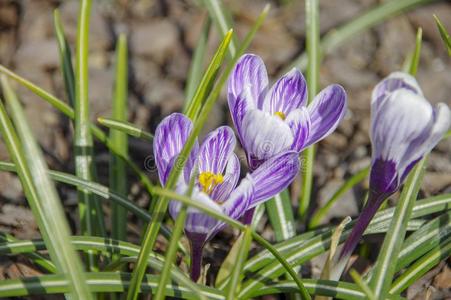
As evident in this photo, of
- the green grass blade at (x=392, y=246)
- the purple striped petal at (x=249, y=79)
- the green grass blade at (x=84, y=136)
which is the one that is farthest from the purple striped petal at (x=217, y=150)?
the green grass blade at (x=84, y=136)

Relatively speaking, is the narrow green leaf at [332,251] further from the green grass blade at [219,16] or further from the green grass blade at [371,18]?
the green grass blade at [371,18]

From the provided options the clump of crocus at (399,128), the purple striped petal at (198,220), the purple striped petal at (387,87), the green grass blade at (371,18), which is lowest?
the purple striped petal at (198,220)

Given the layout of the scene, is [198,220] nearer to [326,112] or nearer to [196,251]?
[196,251]

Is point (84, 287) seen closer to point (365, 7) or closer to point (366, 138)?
point (366, 138)

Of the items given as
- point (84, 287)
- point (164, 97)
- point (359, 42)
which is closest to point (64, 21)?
point (164, 97)

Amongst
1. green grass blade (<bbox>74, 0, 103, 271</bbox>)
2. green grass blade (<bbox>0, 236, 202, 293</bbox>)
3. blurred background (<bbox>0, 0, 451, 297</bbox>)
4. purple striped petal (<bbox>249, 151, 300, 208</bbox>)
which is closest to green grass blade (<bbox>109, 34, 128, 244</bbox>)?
green grass blade (<bbox>74, 0, 103, 271</bbox>)

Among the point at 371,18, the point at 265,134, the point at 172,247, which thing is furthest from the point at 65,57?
the point at 371,18
